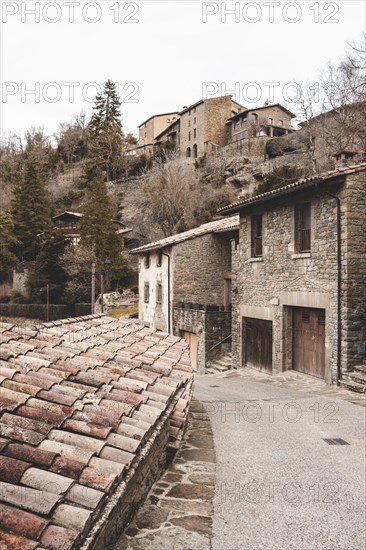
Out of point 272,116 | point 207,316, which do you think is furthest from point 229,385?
point 272,116

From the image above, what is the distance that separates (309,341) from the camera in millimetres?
Answer: 14031

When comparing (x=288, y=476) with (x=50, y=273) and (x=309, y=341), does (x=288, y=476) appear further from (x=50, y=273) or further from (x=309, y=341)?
(x=50, y=273)

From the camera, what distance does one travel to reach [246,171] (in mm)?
42094

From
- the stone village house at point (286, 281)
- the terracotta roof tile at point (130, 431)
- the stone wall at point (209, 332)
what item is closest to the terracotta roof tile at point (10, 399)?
the terracotta roof tile at point (130, 431)

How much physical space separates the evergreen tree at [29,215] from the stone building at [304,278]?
27929mm

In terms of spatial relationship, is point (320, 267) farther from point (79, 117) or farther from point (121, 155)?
point (79, 117)

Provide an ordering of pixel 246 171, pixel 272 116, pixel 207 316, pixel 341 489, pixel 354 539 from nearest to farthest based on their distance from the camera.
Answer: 1. pixel 354 539
2. pixel 341 489
3. pixel 207 316
4. pixel 246 171
5. pixel 272 116

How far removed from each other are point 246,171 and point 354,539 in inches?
1574

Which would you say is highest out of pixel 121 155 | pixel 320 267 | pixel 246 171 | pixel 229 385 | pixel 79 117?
pixel 79 117

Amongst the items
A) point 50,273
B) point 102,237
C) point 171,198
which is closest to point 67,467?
point 102,237

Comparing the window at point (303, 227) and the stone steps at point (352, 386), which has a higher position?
the window at point (303, 227)

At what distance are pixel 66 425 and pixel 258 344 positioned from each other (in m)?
14.3

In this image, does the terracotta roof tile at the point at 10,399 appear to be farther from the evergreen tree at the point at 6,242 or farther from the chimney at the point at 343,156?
the evergreen tree at the point at 6,242

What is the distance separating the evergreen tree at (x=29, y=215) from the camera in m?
41.3
